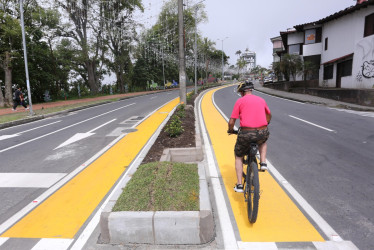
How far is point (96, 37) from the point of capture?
3712 centimetres

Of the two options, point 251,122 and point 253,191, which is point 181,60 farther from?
point 253,191

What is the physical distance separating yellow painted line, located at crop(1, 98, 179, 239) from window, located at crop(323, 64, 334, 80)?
2644 centimetres

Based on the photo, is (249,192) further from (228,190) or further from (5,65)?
(5,65)

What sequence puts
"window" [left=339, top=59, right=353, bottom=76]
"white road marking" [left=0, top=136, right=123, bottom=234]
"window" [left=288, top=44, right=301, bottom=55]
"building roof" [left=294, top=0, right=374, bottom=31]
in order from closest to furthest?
"white road marking" [left=0, top=136, right=123, bottom=234]
"building roof" [left=294, top=0, right=374, bottom=31]
"window" [left=339, top=59, right=353, bottom=76]
"window" [left=288, top=44, right=301, bottom=55]

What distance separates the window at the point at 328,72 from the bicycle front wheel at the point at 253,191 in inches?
1080

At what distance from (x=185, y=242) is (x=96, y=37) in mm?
39550

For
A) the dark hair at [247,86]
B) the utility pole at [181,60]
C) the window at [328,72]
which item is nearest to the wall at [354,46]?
the window at [328,72]

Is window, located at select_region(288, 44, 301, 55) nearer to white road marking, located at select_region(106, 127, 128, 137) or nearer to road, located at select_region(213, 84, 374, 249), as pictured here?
road, located at select_region(213, 84, 374, 249)

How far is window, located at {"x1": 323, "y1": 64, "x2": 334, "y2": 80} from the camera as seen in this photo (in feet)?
86.3

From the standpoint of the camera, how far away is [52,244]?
10.4 feet

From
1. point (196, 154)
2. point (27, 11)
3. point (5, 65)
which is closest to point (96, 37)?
point (27, 11)

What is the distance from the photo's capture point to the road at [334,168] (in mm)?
3531

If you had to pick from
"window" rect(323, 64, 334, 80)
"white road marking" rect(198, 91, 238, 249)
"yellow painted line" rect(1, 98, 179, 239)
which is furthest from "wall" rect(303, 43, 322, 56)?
"yellow painted line" rect(1, 98, 179, 239)

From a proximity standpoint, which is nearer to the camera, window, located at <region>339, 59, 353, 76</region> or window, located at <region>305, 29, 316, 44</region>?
window, located at <region>339, 59, 353, 76</region>
